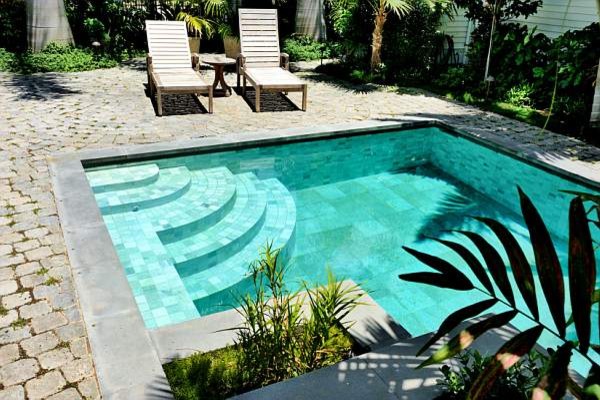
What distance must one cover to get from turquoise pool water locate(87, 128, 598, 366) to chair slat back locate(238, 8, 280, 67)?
3.32 meters

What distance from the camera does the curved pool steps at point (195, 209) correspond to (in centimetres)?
545

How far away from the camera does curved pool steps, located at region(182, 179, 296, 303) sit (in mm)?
4789

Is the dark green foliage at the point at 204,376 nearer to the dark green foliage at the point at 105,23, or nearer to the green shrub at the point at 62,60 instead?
the green shrub at the point at 62,60

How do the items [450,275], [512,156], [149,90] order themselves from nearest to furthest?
1. [450,275]
2. [512,156]
3. [149,90]

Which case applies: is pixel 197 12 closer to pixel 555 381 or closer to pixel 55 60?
pixel 55 60

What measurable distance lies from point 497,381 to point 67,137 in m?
6.80

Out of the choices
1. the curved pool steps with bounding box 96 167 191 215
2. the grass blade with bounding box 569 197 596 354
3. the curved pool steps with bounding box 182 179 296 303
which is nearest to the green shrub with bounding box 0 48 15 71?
the curved pool steps with bounding box 96 167 191 215

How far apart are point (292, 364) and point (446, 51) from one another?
1337cm

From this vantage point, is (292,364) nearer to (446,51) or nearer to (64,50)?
(64,50)

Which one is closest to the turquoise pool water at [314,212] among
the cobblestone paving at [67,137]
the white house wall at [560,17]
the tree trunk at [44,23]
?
the cobblestone paving at [67,137]

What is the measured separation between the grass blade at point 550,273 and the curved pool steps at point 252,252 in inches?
125

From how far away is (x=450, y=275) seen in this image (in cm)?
177

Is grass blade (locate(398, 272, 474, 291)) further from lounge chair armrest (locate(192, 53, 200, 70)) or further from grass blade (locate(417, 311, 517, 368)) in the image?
lounge chair armrest (locate(192, 53, 200, 70))

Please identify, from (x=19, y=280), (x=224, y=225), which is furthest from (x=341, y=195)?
(x=19, y=280)
